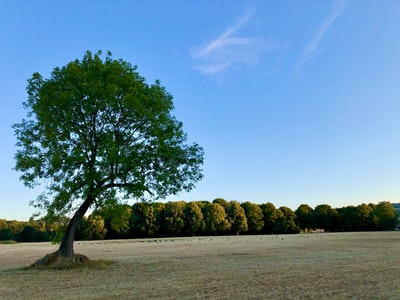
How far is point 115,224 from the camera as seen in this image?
29750mm

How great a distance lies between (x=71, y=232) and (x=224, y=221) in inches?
4249

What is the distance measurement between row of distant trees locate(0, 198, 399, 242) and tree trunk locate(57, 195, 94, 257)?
86274mm

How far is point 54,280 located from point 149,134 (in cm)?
1243

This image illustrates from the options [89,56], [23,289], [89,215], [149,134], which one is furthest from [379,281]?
[89,56]

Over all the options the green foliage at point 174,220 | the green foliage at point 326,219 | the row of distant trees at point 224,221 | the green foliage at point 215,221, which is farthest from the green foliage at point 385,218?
the green foliage at point 174,220

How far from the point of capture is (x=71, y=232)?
1158 inches

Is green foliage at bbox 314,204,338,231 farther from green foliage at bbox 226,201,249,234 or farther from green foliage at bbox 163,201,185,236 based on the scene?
green foliage at bbox 163,201,185,236

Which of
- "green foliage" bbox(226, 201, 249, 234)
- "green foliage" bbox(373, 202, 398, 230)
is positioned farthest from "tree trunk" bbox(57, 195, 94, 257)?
"green foliage" bbox(373, 202, 398, 230)

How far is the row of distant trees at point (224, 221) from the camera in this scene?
4934 inches

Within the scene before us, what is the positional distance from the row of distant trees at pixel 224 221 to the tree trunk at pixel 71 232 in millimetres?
86274

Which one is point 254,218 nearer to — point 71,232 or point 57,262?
point 71,232

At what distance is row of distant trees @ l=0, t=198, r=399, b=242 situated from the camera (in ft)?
411

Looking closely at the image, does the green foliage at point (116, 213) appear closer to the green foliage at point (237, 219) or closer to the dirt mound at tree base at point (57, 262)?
the dirt mound at tree base at point (57, 262)

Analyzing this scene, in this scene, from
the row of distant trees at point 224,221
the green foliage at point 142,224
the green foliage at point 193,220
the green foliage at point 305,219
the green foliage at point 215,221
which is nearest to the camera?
the green foliage at point 142,224
